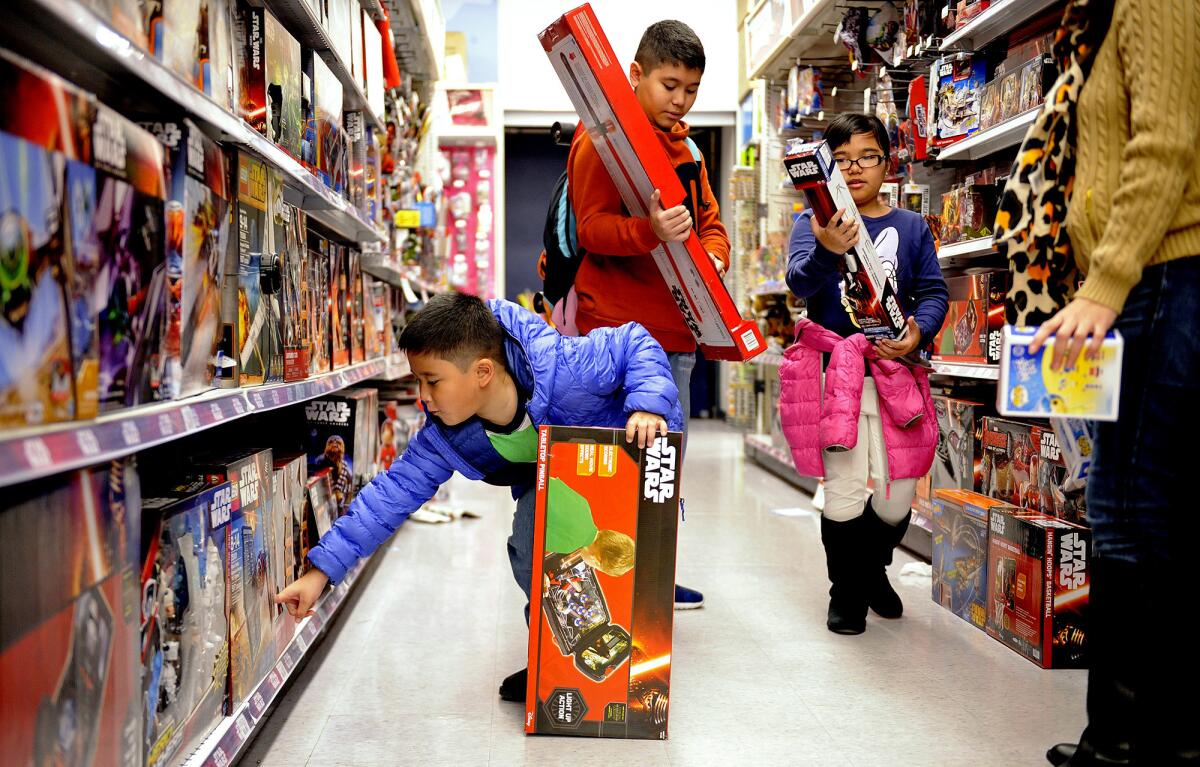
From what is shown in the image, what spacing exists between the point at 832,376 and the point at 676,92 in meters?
0.79

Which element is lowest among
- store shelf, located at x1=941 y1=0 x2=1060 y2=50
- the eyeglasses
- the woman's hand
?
the woman's hand

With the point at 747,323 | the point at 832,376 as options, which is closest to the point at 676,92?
the point at 747,323

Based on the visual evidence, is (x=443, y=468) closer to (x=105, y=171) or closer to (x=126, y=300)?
(x=126, y=300)

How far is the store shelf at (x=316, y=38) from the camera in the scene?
2.30 meters

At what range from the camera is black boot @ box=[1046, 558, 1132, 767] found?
1.34 metres

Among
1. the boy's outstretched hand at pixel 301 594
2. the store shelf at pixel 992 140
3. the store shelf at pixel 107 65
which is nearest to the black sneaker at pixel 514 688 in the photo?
the boy's outstretched hand at pixel 301 594

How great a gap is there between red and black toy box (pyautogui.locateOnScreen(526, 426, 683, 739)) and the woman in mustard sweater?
0.68 m

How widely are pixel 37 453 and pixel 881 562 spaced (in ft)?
6.90

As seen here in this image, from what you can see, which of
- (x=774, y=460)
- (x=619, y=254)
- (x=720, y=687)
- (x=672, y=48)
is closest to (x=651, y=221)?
(x=619, y=254)

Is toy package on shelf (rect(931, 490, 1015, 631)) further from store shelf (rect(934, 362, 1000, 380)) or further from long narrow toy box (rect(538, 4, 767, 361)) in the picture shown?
long narrow toy box (rect(538, 4, 767, 361))

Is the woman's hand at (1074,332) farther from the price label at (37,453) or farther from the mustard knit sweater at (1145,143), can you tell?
the price label at (37,453)

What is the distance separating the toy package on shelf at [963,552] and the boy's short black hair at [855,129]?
93cm

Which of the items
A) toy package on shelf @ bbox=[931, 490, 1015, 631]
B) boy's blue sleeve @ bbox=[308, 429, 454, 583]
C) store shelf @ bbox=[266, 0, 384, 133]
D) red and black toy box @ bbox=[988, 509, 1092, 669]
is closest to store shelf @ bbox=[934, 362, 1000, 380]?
toy package on shelf @ bbox=[931, 490, 1015, 631]

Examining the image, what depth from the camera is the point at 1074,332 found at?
3.95ft
